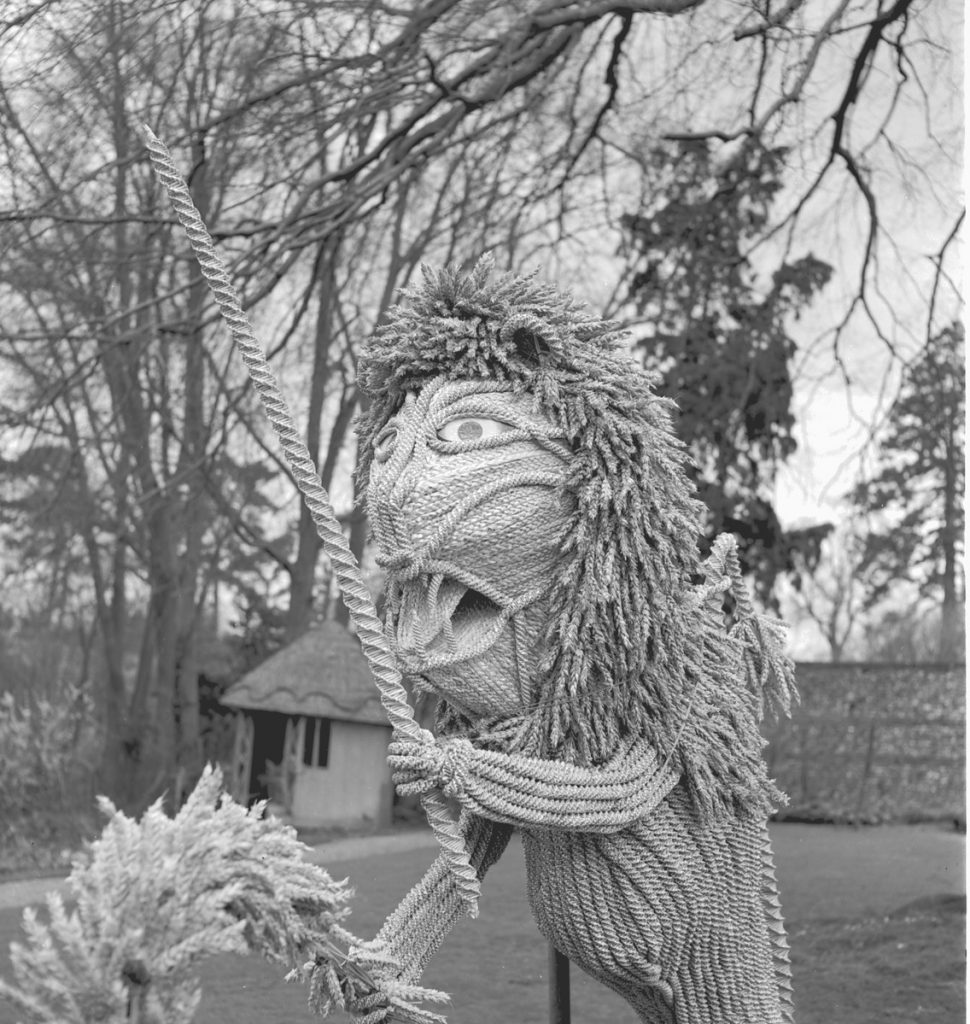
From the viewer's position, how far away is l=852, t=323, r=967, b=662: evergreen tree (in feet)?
16.6

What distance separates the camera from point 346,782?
830 centimetres

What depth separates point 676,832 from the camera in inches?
83.2

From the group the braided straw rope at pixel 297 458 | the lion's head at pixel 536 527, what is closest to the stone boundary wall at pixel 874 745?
the lion's head at pixel 536 527

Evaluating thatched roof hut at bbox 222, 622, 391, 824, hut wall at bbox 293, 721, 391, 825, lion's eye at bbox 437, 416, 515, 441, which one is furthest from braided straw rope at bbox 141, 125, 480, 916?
hut wall at bbox 293, 721, 391, 825

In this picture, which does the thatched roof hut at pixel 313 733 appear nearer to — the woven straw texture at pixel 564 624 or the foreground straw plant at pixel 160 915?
the woven straw texture at pixel 564 624

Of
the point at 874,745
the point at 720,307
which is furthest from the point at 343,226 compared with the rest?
the point at 874,745

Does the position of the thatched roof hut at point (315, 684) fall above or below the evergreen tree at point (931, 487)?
below

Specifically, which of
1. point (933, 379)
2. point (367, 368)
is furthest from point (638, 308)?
point (367, 368)

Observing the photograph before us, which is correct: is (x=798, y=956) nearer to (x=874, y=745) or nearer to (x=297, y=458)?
(x=297, y=458)

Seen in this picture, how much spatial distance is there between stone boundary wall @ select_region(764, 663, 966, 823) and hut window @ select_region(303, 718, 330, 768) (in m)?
3.41

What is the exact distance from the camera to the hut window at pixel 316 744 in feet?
26.9

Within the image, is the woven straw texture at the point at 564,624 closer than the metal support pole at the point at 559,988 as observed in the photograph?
Answer: Yes

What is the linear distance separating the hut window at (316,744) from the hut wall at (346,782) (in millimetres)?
36

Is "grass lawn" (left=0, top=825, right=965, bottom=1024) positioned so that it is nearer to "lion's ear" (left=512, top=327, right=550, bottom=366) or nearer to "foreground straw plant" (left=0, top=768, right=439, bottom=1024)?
"lion's ear" (left=512, top=327, right=550, bottom=366)
